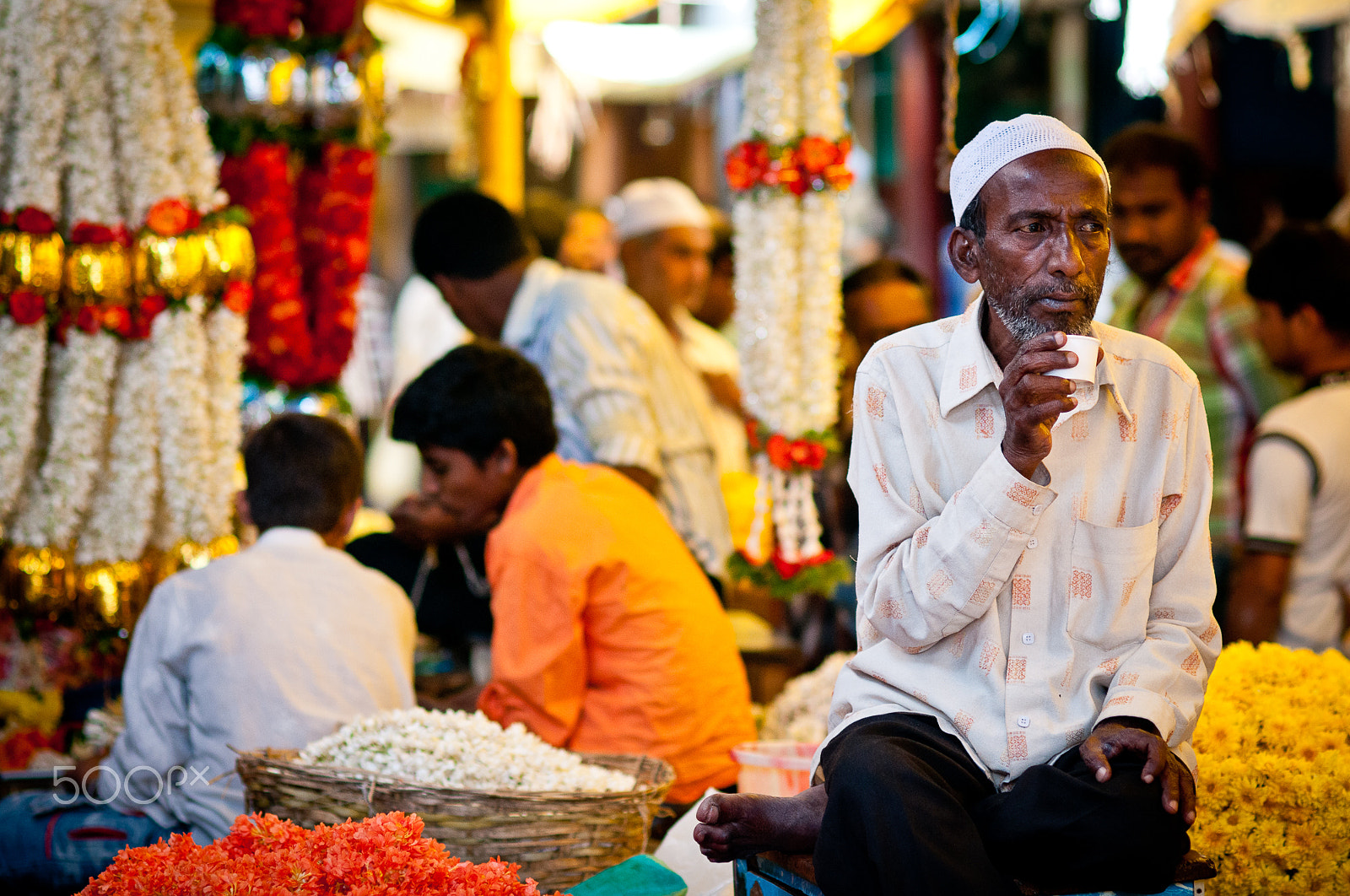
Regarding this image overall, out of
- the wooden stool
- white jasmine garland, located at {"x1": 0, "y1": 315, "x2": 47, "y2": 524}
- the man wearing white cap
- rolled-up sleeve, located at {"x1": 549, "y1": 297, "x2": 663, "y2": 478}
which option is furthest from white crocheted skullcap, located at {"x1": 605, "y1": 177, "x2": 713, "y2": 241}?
the wooden stool

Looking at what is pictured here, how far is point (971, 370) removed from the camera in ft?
7.07

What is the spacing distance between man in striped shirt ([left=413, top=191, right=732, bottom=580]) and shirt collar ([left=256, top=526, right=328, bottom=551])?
3.94ft

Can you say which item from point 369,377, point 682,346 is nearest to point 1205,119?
point 682,346

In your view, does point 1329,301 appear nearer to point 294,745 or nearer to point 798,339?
point 798,339

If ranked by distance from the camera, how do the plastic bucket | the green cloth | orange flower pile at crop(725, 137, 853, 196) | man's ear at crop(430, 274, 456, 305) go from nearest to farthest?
the green cloth → the plastic bucket → orange flower pile at crop(725, 137, 853, 196) → man's ear at crop(430, 274, 456, 305)

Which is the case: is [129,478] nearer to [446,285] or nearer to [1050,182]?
[446,285]

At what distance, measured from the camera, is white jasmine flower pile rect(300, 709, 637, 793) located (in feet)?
8.80

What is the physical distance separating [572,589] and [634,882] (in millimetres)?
749

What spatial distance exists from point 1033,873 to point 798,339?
2144mm

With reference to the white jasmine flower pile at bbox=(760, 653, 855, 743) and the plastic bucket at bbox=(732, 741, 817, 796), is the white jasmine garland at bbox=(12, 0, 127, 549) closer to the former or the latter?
the plastic bucket at bbox=(732, 741, 817, 796)

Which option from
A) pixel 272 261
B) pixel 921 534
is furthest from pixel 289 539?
pixel 921 534

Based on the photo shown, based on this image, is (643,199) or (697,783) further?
(643,199)

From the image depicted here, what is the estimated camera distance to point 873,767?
1935mm

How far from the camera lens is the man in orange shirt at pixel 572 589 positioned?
3.07 m
